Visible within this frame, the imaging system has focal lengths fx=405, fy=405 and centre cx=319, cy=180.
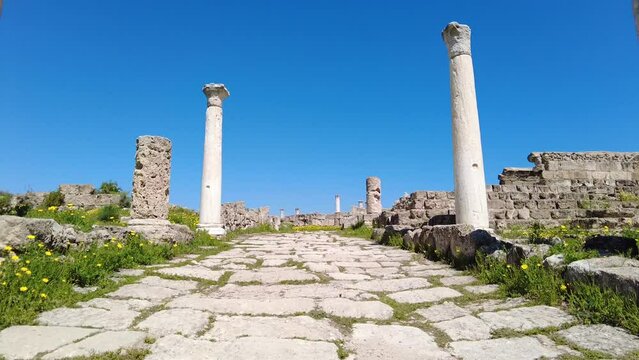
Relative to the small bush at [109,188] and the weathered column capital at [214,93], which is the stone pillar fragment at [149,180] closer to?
the weathered column capital at [214,93]

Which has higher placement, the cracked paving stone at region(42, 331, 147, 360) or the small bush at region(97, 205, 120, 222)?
the small bush at region(97, 205, 120, 222)

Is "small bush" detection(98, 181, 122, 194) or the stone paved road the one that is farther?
"small bush" detection(98, 181, 122, 194)

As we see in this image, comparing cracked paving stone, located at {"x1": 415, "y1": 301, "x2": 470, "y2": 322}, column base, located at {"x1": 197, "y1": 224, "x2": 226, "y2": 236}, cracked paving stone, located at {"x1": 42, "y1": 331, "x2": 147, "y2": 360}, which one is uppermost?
column base, located at {"x1": 197, "y1": 224, "x2": 226, "y2": 236}

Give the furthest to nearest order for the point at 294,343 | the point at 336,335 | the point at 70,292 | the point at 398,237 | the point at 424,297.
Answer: the point at 398,237 → the point at 424,297 → the point at 70,292 → the point at 336,335 → the point at 294,343

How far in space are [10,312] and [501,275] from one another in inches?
172

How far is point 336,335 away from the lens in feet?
9.22

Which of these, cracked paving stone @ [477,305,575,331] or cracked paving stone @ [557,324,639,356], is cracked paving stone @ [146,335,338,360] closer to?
cracked paving stone @ [477,305,575,331]

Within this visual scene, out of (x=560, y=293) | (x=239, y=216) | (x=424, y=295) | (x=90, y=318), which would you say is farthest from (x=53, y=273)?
(x=239, y=216)

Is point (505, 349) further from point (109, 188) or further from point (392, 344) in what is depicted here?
point (109, 188)

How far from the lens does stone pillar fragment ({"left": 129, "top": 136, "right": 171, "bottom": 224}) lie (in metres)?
7.70

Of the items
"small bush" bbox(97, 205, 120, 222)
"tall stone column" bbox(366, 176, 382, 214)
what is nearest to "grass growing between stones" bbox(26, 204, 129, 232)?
"small bush" bbox(97, 205, 120, 222)

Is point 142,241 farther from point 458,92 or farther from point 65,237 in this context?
point 458,92

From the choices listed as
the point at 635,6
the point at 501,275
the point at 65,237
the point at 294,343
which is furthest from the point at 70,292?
the point at 635,6

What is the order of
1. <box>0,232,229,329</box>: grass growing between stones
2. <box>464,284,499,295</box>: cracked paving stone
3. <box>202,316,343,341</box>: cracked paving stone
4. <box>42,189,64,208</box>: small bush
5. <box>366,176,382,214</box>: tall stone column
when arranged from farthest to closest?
<box>366,176,382,214</box>: tall stone column → <box>42,189,64,208</box>: small bush → <box>464,284,499,295</box>: cracked paving stone → <box>0,232,229,329</box>: grass growing between stones → <box>202,316,343,341</box>: cracked paving stone
